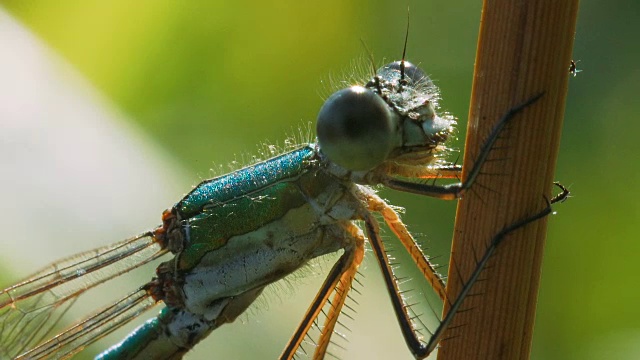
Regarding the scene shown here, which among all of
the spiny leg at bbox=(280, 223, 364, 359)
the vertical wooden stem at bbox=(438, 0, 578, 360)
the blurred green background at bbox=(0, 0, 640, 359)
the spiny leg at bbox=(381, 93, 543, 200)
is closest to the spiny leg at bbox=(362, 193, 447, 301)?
the spiny leg at bbox=(280, 223, 364, 359)

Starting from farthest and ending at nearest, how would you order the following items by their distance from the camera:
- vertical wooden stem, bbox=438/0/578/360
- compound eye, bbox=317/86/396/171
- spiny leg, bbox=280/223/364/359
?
spiny leg, bbox=280/223/364/359 → compound eye, bbox=317/86/396/171 → vertical wooden stem, bbox=438/0/578/360

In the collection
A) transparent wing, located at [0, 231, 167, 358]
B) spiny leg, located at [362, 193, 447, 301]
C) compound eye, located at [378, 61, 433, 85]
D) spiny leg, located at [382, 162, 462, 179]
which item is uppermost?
compound eye, located at [378, 61, 433, 85]

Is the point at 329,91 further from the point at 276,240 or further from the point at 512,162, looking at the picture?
the point at 512,162

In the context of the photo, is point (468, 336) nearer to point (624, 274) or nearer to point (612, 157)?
point (624, 274)

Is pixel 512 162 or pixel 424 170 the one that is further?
pixel 424 170

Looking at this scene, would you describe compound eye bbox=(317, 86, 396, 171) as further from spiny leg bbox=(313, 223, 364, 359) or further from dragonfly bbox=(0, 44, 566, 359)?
spiny leg bbox=(313, 223, 364, 359)

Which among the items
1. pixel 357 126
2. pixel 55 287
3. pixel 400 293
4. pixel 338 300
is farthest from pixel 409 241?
pixel 55 287

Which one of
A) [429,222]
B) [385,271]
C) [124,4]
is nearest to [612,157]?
[429,222]

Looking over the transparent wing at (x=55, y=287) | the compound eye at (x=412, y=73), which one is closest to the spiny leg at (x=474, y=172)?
the compound eye at (x=412, y=73)
